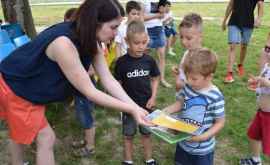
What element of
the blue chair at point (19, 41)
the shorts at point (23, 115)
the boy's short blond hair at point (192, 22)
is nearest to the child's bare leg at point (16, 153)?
the shorts at point (23, 115)

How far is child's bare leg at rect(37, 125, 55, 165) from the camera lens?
2932 millimetres

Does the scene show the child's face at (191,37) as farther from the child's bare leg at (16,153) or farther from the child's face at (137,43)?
the child's bare leg at (16,153)

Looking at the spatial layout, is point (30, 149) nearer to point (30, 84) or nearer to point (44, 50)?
point (30, 84)

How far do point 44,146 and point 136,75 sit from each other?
934 millimetres

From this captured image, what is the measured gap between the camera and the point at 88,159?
3.86 meters

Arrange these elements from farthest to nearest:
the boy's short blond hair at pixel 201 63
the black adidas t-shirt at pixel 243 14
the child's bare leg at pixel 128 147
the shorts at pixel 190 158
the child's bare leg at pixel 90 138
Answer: the black adidas t-shirt at pixel 243 14 → the child's bare leg at pixel 90 138 → the child's bare leg at pixel 128 147 → the shorts at pixel 190 158 → the boy's short blond hair at pixel 201 63

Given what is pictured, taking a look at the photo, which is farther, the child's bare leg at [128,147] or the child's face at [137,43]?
the child's bare leg at [128,147]

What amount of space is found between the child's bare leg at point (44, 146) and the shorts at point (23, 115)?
4 cm

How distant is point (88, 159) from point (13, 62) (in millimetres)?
1348

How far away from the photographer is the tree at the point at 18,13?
4688 millimetres

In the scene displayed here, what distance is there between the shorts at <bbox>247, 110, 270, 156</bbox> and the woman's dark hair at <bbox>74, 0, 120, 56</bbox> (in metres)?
1.51

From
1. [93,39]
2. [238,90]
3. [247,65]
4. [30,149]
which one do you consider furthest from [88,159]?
[247,65]

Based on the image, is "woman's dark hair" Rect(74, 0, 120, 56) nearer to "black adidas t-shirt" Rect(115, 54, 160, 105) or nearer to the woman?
the woman

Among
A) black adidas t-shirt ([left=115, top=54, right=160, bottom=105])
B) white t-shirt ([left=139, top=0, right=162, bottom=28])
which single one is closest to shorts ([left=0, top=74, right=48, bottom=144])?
black adidas t-shirt ([left=115, top=54, right=160, bottom=105])
